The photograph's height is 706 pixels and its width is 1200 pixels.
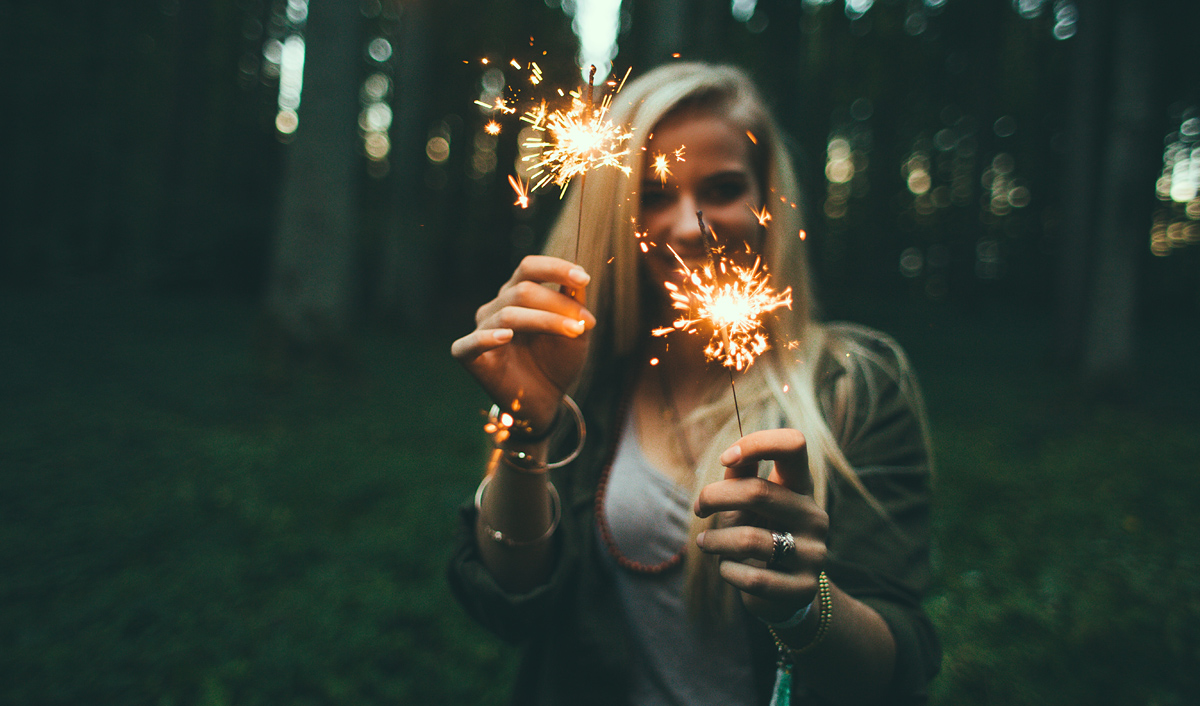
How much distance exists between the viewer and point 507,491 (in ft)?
4.88

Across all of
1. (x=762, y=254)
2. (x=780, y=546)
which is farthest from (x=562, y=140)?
(x=780, y=546)

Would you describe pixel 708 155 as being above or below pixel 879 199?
below

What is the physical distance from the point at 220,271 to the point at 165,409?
1638cm

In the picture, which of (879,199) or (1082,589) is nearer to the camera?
(1082,589)

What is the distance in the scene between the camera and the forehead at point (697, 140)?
1.41 meters

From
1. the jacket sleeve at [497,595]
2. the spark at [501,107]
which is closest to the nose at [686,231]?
the spark at [501,107]

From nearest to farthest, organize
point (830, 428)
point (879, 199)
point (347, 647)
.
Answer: point (830, 428) → point (347, 647) → point (879, 199)

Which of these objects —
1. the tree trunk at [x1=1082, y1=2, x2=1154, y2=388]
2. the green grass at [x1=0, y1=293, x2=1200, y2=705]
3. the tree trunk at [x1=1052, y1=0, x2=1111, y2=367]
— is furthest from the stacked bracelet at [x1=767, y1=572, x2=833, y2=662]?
the tree trunk at [x1=1052, y1=0, x2=1111, y2=367]

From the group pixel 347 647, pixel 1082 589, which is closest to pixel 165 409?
pixel 347 647

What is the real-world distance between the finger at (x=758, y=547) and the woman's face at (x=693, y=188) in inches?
23.3

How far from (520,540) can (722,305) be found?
83 cm

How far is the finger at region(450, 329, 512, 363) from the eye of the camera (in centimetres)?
117

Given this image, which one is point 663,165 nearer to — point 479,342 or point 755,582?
point 479,342

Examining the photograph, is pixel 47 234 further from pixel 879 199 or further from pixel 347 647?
pixel 879 199
